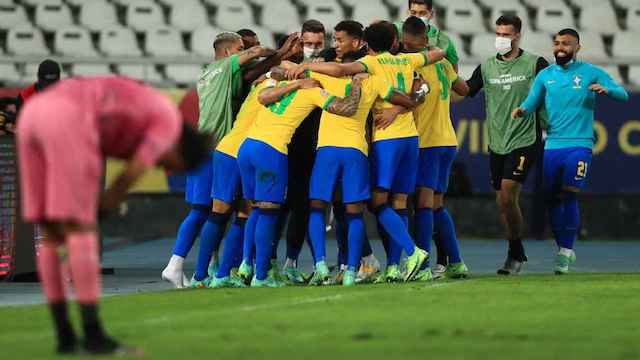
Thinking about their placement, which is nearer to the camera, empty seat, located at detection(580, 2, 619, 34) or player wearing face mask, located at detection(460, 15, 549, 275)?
player wearing face mask, located at detection(460, 15, 549, 275)

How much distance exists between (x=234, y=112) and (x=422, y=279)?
6.93ft

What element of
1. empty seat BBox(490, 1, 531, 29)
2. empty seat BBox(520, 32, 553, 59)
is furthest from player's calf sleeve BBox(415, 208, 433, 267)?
empty seat BBox(490, 1, 531, 29)

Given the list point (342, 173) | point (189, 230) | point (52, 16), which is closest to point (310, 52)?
point (342, 173)

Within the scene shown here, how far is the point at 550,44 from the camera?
21.8 m

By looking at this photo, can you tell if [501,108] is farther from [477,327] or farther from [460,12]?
[460,12]

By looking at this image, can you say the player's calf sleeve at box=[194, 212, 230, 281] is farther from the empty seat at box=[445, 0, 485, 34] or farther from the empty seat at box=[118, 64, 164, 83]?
the empty seat at box=[445, 0, 485, 34]

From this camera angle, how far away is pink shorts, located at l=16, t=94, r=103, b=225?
682 cm

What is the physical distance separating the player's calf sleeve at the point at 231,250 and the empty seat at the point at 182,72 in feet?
29.0

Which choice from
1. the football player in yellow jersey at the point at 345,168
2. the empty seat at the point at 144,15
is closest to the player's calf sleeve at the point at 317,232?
the football player in yellow jersey at the point at 345,168

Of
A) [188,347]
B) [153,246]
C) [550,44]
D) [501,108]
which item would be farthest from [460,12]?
[188,347]

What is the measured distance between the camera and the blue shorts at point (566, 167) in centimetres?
1373

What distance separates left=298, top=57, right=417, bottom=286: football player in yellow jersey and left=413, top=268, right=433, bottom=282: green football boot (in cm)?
72

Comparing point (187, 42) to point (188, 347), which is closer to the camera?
point (188, 347)

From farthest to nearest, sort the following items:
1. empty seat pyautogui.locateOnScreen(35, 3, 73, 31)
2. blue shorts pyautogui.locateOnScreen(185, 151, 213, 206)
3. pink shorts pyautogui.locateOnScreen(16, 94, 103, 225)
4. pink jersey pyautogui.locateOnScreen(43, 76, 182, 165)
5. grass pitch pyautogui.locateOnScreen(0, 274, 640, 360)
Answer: empty seat pyautogui.locateOnScreen(35, 3, 73, 31) < blue shorts pyautogui.locateOnScreen(185, 151, 213, 206) < grass pitch pyautogui.locateOnScreen(0, 274, 640, 360) < pink jersey pyautogui.locateOnScreen(43, 76, 182, 165) < pink shorts pyautogui.locateOnScreen(16, 94, 103, 225)
